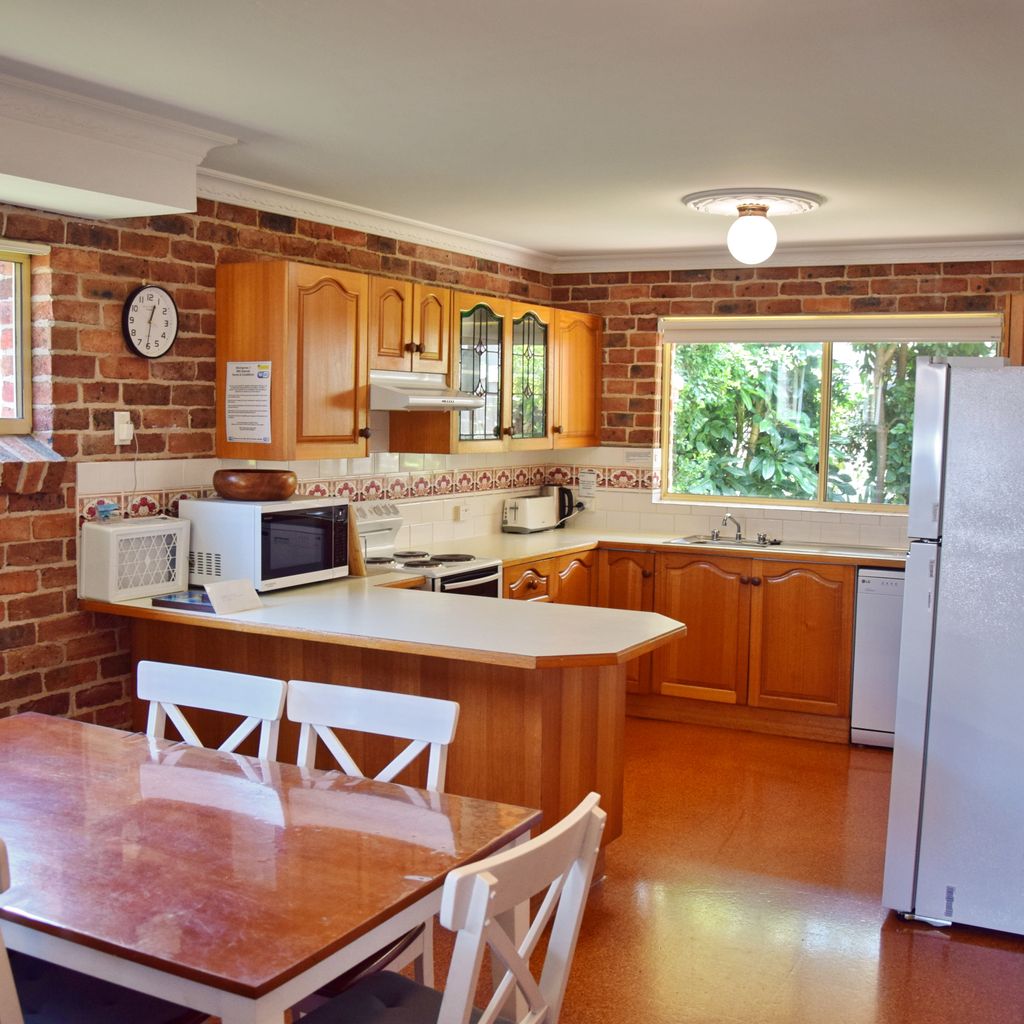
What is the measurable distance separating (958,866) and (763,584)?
2.29 meters

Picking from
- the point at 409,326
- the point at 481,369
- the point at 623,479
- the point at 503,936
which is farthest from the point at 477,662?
the point at 623,479

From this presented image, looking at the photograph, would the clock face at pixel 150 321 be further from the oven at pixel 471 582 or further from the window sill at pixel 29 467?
the oven at pixel 471 582

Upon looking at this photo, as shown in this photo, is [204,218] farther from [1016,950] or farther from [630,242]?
[1016,950]

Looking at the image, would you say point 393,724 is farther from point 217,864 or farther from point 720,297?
point 720,297

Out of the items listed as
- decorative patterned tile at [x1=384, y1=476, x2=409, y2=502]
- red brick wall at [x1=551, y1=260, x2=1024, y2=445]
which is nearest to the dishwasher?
red brick wall at [x1=551, y1=260, x2=1024, y2=445]

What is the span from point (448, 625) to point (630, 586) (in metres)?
2.57

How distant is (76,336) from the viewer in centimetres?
379

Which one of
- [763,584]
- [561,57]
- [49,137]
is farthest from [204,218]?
[763,584]

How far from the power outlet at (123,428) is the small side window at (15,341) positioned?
31cm

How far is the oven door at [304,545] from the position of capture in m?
4.00

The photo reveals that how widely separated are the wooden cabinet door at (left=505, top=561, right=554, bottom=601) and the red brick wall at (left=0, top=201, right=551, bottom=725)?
1575 mm

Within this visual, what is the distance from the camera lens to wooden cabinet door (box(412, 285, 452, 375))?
492 cm

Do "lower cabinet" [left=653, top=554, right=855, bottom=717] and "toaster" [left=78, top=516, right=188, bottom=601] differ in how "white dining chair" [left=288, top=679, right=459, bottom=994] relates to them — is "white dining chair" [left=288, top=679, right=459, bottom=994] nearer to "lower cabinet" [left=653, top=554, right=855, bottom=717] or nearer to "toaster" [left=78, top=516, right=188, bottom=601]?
"toaster" [left=78, top=516, right=188, bottom=601]

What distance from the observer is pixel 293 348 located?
418 cm
